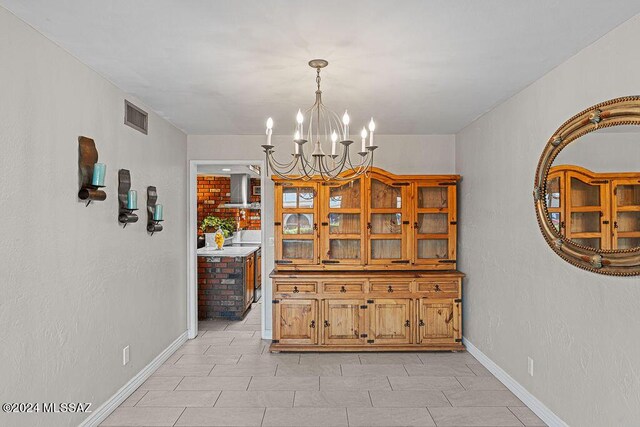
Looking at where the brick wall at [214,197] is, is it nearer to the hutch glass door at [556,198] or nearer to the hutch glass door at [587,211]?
the hutch glass door at [556,198]

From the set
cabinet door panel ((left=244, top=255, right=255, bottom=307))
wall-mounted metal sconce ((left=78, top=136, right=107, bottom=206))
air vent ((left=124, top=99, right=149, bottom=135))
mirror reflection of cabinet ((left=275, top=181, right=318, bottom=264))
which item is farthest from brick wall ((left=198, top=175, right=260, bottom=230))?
wall-mounted metal sconce ((left=78, top=136, right=107, bottom=206))

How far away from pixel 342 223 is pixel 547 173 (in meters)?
2.31

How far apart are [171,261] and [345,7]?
130 inches

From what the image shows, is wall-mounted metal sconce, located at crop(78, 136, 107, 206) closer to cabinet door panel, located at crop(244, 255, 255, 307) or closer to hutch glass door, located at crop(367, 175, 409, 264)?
hutch glass door, located at crop(367, 175, 409, 264)

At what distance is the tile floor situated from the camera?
310cm

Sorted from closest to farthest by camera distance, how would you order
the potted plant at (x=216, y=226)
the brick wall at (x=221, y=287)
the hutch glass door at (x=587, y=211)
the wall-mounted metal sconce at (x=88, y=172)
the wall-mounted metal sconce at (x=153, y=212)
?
the hutch glass door at (x=587, y=211) < the wall-mounted metal sconce at (x=88, y=172) < the wall-mounted metal sconce at (x=153, y=212) < the brick wall at (x=221, y=287) < the potted plant at (x=216, y=226)

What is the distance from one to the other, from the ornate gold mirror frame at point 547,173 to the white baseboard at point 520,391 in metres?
1.08

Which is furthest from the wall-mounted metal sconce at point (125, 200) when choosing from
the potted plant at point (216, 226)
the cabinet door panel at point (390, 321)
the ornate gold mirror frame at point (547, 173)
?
the potted plant at point (216, 226)

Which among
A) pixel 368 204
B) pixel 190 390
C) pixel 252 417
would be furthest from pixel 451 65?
pixel 190 390

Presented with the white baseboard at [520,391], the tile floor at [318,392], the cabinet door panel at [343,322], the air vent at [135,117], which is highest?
the air vent at [135,117]

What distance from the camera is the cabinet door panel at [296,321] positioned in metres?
4.62

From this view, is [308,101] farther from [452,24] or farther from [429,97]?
[452,24]

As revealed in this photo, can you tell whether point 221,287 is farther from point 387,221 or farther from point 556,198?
point 556,198

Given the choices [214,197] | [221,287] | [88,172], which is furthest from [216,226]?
[88,172]
